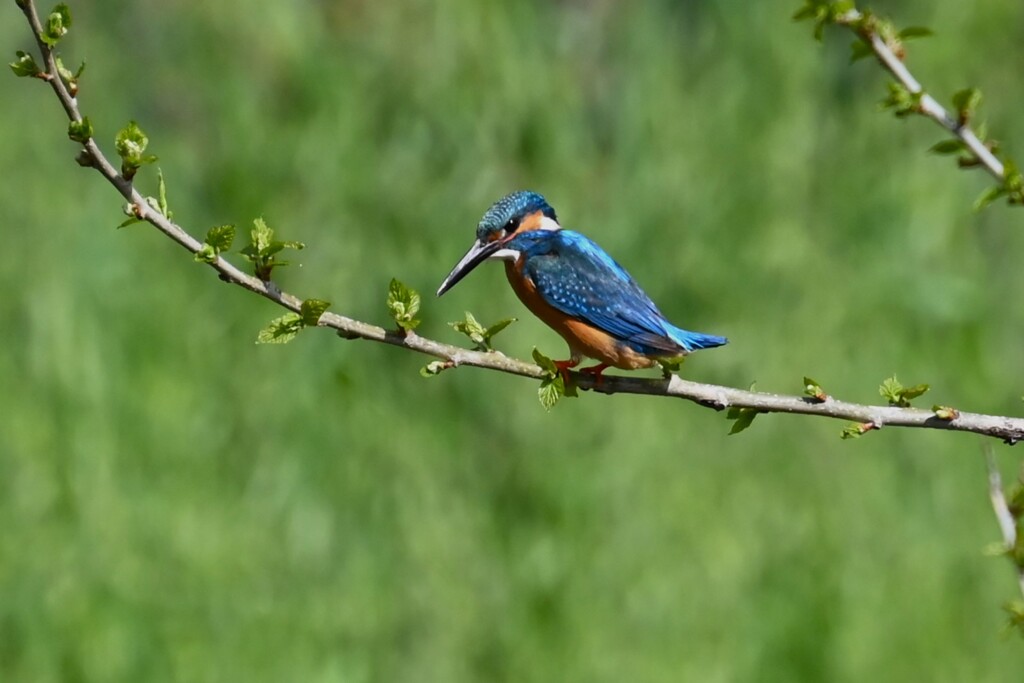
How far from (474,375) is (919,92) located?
309 centimetres

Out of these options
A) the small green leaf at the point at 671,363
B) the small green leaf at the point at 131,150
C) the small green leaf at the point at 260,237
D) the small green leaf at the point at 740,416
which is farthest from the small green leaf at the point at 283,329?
the small green leaf at the point at 740,416

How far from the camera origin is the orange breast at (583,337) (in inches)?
124

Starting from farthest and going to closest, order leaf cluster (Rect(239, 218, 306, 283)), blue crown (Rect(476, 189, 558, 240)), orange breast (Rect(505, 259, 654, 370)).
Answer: blue crown (Rect(476, 189, 558, 240))
orange breast (Rect(505, 259, 654, 370))
leaf cluster (Rect(239, 218, 306, 283))

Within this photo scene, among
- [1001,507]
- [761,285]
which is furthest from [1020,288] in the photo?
[1001,507]

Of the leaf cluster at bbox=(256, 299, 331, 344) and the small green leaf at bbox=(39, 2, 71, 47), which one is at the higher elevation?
the small green leaf at bbox=(39, 2, 71, 47)

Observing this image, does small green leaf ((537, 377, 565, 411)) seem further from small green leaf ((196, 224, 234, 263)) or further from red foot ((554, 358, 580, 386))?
small green leaf ((196, 224, 234, 263))

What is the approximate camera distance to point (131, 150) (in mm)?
2227

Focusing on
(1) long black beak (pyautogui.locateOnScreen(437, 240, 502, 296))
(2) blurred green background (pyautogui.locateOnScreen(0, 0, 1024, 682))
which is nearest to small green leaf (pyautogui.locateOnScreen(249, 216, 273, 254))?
(1) long black beak (pyautogui.locateOnScreen(437, 240, 502, 296))

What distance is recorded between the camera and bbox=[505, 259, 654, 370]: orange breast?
124 inches

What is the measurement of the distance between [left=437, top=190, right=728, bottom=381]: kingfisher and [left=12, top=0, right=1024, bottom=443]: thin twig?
0.62 meters

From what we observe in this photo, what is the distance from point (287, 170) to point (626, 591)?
2.21 metres

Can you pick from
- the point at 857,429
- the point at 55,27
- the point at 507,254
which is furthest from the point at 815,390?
the point at 55,27

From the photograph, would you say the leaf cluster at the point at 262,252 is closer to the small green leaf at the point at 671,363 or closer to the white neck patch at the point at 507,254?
the small green leaf at the point at 671,363

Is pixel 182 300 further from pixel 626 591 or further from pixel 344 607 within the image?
pixel 626 591
